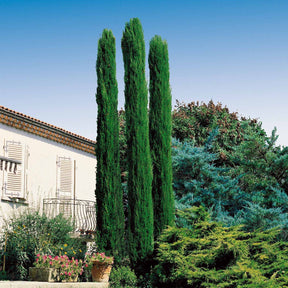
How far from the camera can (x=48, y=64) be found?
1247 centimetres

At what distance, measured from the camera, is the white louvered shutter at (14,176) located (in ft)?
46.4

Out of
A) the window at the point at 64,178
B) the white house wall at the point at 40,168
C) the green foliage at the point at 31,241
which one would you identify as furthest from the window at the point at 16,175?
the window at the point at 64,178

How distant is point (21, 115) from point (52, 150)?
2288mm

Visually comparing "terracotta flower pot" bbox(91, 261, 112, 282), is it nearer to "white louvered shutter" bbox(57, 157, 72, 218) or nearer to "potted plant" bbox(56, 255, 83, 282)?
"potted plant" bbox(56, 255, 83, 282)

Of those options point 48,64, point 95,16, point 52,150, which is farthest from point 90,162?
point 95,16

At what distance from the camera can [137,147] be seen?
44.4ft

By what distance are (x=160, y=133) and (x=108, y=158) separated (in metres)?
1.96

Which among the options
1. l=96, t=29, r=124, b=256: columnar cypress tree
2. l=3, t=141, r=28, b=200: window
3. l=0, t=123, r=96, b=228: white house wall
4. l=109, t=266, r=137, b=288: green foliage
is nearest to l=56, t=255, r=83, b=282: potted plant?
l=109, t=266, r=137, b=288: green foliage

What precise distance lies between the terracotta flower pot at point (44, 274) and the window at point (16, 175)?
3170mm

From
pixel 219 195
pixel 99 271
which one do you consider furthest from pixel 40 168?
pixel 219 195

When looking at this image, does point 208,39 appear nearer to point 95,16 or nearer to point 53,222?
point 95,16

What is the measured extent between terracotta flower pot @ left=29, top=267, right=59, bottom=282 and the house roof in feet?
16.5

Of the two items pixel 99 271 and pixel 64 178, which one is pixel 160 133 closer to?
pixel 99 271

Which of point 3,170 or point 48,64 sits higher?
point 48,64
